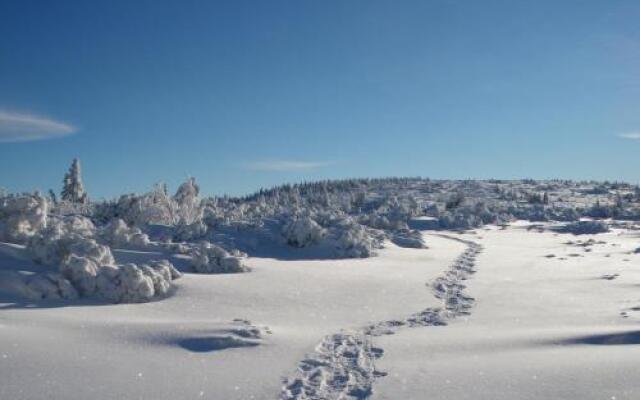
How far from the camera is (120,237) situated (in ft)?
33.5

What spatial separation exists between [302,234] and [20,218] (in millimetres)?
5863

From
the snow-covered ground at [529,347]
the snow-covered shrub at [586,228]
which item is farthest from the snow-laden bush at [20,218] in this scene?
the snow-covered shrub at [586,228]

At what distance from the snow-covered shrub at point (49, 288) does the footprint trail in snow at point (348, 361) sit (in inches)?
134

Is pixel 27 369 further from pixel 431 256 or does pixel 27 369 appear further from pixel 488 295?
pixel 431 256

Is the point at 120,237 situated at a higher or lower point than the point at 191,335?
higher

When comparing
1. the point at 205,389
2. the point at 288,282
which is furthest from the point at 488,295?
the point at 205,389

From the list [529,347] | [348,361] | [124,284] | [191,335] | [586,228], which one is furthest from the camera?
[586,228]

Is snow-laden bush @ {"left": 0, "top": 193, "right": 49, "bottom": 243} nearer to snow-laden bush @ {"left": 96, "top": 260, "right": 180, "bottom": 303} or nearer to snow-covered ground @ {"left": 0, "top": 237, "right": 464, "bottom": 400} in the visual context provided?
snow-covered ground @ {"left": 0, "top": 237, "right": 464, "bottom": 400}

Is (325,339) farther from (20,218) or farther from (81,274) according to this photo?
(20,218)

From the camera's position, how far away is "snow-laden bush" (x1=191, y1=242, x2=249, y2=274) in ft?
29.6

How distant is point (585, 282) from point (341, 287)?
4423mm

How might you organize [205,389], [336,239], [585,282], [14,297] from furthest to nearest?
1. [336,239]
2. [585,282]
3. [14,297]
4. [205,389]

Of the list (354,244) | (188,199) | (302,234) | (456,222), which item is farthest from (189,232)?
(456,222)

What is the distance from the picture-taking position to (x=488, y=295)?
27.4ft
